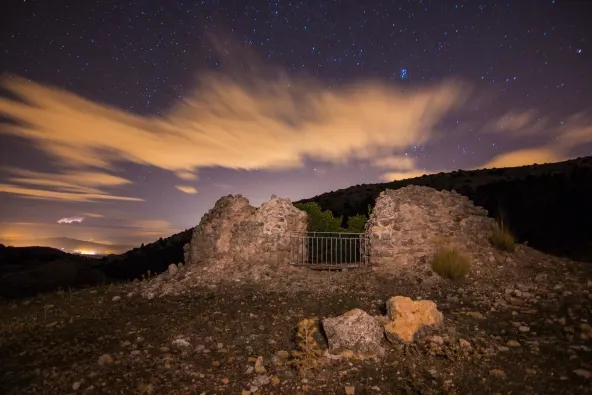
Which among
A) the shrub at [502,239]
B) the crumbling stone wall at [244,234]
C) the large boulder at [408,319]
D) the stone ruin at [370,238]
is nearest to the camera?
the large boulder at [408,319]

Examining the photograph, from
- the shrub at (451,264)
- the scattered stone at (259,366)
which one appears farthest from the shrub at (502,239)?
the scattered stone at (259,366)

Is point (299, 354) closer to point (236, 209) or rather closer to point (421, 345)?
point (421, 345)

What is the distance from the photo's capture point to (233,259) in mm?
11625

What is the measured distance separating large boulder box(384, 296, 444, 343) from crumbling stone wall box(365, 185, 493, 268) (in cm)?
449

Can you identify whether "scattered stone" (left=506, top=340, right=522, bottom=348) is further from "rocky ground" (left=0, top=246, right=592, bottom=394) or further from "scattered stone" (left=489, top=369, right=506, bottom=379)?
"scattered stone" (left=489, top=369, right=506, bottom=379)

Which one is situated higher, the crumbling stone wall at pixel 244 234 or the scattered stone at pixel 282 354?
the crumbling stone wall at pixel 244 234

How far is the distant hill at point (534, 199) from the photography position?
82.9 ft

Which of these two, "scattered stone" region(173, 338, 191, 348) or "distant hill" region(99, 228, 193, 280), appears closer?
"scattered stone" region(173, 338, 191, 348)

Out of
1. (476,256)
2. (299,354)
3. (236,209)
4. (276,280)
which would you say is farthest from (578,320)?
(236,209)

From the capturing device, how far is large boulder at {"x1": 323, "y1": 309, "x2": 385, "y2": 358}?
18.9 feet

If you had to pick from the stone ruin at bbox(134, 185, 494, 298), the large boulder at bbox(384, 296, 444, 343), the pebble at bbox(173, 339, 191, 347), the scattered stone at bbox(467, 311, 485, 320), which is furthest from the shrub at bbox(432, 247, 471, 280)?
the pebble at bbox(173, 339, 191, 347)

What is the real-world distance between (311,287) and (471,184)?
1375 inches

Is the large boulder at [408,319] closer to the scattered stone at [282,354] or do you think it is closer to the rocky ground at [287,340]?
the rocky ground at [287,340]

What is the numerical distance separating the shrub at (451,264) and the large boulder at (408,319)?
3.85 meters
